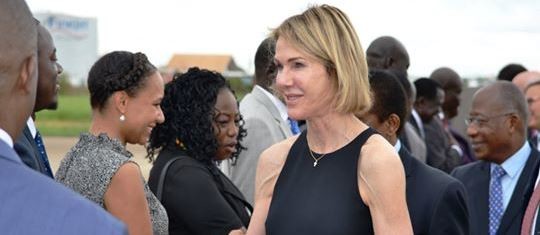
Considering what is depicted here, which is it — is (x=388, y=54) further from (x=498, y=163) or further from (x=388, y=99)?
→ (x=388, y=99)

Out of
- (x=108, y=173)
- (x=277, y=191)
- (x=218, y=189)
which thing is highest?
(x=277, y=191)

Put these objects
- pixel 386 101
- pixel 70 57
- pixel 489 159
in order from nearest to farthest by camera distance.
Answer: pixel 386 101 → pixel 489 159 → pixel 70 57

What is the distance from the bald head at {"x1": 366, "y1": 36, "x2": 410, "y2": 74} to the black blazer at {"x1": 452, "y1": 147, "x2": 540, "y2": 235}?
1.59 metres

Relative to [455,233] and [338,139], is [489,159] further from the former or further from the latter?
[338,139]

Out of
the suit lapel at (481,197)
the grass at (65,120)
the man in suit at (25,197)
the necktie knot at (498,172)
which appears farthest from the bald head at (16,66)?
the grass at (65,120)

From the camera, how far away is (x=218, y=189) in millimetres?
4754

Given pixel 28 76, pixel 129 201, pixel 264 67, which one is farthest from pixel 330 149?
pixel 264 67

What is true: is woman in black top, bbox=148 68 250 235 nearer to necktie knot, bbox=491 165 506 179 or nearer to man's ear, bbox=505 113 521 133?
necktie knot, bbox=491 165 506 179

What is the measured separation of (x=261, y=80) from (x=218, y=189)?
4.84 ft

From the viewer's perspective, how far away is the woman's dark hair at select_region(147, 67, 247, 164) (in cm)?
488

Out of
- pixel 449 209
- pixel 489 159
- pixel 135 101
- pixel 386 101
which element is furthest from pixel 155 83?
pixel 489 159

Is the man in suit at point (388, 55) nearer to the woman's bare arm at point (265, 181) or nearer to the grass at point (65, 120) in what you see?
the woman's bare arm at point (265, 181)

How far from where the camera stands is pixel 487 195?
215 inches

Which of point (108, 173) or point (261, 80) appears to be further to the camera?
point (261, 80)
